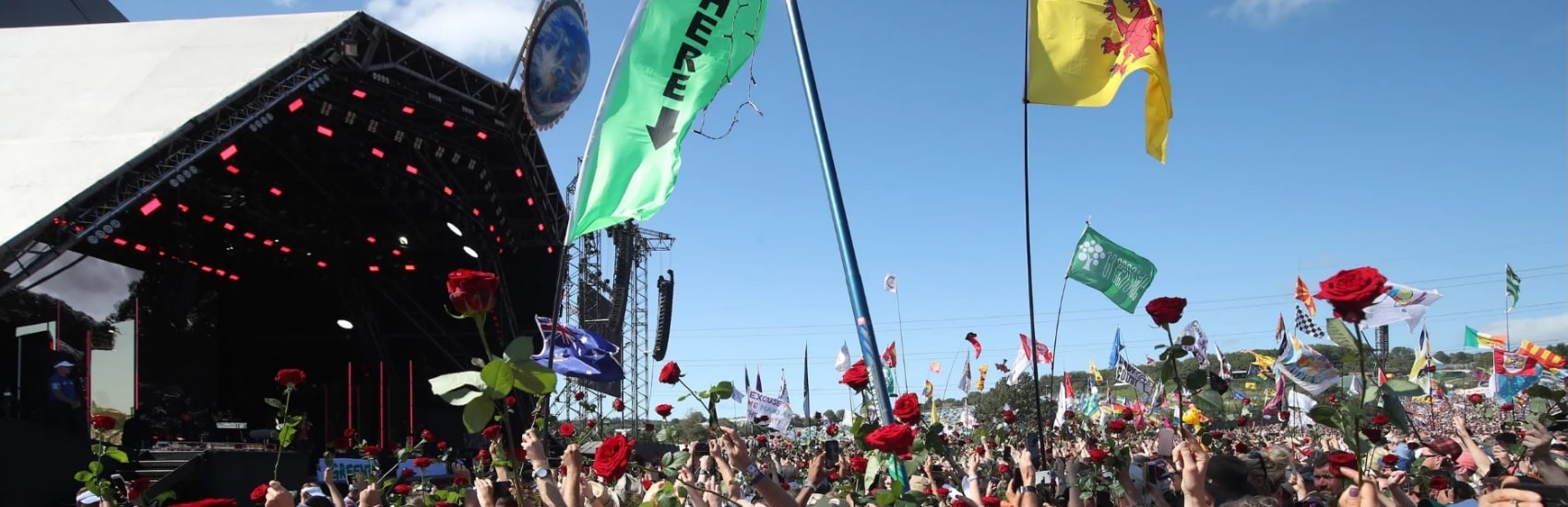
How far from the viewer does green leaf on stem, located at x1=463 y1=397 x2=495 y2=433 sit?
229 centimetres

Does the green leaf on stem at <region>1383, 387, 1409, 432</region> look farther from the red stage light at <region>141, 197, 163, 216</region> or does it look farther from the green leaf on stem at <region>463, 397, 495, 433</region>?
the red stage light at <region>141, 197, 163, 216</region>

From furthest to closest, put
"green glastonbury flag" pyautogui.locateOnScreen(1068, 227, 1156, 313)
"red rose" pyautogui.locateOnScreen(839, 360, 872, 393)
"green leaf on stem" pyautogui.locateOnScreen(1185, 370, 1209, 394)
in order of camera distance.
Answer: "green glastonbury flag" pyautogui.locateOnScreen(1068, 227, 1156, 313) < "red rose" pyautogui.locateOnScreen(839, 360, 872, 393) < "green leaf on stem" pyautogui.locateOnScreen(1185, 370, 1209, 394)

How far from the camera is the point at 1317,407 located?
305 cm

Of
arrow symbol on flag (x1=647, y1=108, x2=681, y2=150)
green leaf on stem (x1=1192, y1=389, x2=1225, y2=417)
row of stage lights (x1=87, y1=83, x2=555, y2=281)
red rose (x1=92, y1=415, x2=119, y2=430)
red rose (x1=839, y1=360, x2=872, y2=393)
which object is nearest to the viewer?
green leaf on stem (x1=1192, y1=389, x2=1225, y2=417)

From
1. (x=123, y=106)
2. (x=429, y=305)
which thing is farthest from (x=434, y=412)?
(x=123, y=106)

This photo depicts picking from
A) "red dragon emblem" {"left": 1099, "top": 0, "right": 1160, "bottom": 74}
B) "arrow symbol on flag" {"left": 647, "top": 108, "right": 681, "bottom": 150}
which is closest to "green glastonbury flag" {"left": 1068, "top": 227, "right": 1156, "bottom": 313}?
"red dragon emblem" {"left": 1099, "top": 0, "right": 1160, "bottom": 74}

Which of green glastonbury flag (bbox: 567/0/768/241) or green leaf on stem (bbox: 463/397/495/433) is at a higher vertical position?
green glastonbury flag (bbox: 567/0/768/241)

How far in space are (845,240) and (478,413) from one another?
2.88 m

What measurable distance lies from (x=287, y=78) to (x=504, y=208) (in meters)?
6.78

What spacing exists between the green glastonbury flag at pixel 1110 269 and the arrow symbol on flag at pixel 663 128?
17.5ft

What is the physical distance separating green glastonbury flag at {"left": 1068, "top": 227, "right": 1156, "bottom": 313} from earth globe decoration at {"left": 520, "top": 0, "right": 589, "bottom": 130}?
30.3 feet

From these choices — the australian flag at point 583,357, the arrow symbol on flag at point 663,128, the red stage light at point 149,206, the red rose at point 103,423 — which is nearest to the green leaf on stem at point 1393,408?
the arrow symbol on flag at point 663,128

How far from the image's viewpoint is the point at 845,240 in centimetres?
502

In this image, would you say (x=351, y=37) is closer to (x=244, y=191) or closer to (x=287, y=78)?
(x=287, y=78)
